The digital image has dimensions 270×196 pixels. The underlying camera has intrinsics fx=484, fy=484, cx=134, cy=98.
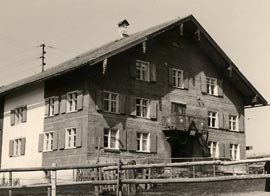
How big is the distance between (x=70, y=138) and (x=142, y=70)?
6.77 metres

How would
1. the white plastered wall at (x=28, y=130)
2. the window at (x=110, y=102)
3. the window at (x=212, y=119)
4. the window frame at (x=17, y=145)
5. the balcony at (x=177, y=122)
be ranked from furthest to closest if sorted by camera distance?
the window at (x=212, y=119) < the window frame at (x=17, y=145) < the balcony at (x=177, y=122) < the white plastered wall at (x=28, y=130) < the window at (x=110, y=102)

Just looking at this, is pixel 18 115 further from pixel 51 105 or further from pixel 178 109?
pixel 178 109

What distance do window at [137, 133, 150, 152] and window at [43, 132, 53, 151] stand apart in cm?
564

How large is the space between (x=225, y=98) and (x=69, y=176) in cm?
1426

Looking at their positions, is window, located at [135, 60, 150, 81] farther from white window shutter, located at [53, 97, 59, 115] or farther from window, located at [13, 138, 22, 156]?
window, located at [13, 138, 22, 156]

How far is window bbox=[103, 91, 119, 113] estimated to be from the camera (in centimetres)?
3000

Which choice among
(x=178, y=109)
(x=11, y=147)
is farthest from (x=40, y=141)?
(x=178, y=109)

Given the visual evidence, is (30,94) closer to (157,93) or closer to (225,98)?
(157,93)

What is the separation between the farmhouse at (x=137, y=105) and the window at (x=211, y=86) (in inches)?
3.1

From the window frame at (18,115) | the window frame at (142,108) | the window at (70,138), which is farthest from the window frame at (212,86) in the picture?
the window frame at (18,115)

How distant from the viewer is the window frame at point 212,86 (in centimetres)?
3634

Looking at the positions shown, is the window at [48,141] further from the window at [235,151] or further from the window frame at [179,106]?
the window at [235,151]

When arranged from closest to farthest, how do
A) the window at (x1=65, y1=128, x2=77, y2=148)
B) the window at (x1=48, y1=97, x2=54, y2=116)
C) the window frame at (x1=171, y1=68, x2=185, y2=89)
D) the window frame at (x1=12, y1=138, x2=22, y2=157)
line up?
1. the window at (x1=65, y1=128, x2=77, y2=148)
2. the window at (x1=48, y1=97, x2=54, y2=116)
3. the window frame at (x1=12, y1=138, x2=22, y2=157)
4. the window frame at (x1=171, y1=68, x2=185, y2=89)

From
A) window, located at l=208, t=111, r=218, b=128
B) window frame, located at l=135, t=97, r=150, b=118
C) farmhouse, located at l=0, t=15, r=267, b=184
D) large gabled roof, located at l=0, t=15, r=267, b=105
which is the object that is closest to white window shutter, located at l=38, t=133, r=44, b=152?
farmhouse, located at l=0, t=15, r=267, b=184
